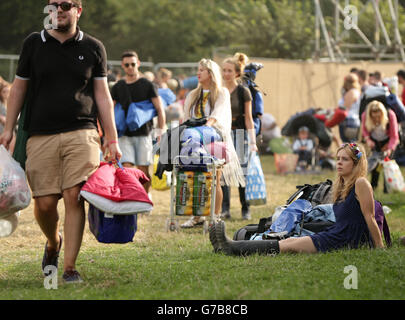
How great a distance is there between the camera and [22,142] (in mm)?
6305

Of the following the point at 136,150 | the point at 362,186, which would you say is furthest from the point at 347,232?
the point at 136,150

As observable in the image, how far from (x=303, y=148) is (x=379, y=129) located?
5757 millimetres

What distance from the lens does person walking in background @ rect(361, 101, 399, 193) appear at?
41.3 ft

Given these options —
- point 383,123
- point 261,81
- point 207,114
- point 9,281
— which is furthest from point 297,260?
point 261,81

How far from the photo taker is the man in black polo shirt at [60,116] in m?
6.11

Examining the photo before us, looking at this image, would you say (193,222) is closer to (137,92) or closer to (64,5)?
(137,92)

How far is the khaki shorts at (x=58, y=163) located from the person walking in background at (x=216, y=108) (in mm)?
3570

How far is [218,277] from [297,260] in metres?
0.90

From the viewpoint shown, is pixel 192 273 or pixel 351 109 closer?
pixel 192 273

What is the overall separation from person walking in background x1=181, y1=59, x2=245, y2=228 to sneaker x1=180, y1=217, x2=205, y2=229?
0.02 meters

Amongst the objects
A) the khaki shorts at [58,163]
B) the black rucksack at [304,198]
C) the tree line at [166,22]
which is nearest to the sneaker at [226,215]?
the black rucksack at [304,198]

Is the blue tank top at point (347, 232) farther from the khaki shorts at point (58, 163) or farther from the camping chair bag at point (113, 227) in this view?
the khaki shorts at point (58, 163)

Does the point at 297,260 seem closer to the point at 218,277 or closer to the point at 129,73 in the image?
the point at 218,277

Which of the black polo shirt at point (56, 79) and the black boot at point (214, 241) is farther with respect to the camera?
the black boot at point (214, 241)
